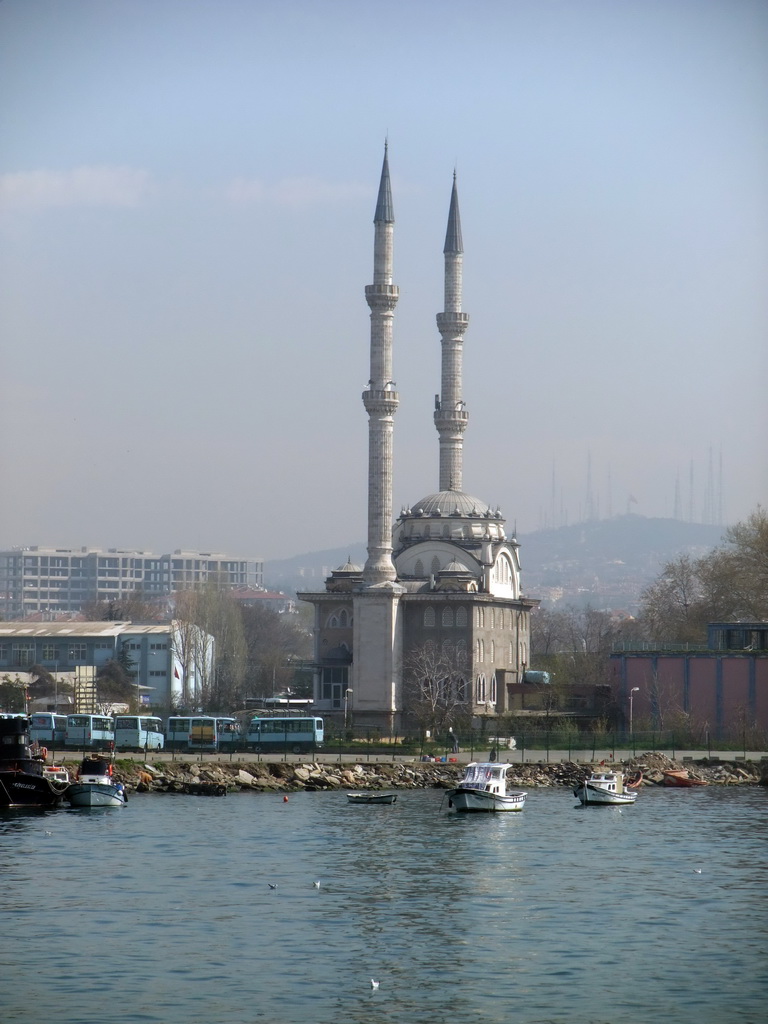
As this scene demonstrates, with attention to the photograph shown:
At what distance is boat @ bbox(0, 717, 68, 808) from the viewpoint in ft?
159

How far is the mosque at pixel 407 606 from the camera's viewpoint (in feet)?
257

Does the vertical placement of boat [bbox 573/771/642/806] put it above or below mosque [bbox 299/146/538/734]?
below

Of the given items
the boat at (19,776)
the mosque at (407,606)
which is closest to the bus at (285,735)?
the mosque at (407,606)

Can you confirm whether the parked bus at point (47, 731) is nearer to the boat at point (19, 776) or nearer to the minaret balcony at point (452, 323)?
the boat at point (19, 776)

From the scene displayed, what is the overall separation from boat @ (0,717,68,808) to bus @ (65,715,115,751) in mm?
13500

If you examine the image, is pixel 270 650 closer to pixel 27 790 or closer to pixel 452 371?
pixel 452 371

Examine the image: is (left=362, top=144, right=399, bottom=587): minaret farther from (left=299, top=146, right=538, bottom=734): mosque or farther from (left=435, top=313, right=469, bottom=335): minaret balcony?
(left=435, top=313, right=469, bottom=335): minaret balcony

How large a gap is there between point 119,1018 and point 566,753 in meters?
42.9

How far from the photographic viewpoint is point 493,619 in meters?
83.1

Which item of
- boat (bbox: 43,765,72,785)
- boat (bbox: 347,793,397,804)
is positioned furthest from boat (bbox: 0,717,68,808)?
boat (bbox: 347,793,397,804)

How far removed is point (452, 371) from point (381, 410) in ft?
33.9

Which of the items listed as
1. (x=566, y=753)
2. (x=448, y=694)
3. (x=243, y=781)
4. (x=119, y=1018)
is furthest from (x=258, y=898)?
(x=448, y=694)

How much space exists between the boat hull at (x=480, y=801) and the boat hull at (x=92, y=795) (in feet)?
31.2

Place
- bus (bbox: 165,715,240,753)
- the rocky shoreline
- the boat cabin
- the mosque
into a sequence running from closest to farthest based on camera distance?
the boat cabin < the rocky shoreline < bus (bbox: 165,715,240,753) < the mosque
